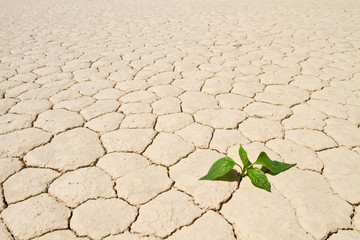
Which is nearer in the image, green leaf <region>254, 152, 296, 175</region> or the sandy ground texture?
the sandy ground texture

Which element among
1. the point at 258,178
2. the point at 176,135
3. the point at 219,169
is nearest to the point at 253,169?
the point at 258,178

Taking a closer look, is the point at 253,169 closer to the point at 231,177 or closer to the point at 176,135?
the point at 231,177

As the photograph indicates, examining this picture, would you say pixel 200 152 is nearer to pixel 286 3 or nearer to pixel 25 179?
pixel 25 179

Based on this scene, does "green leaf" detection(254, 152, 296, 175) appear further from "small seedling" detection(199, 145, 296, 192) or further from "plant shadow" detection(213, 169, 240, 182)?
"plant shadow" detection(213, 169, 240, 182)

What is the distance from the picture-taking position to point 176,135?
5.25ft

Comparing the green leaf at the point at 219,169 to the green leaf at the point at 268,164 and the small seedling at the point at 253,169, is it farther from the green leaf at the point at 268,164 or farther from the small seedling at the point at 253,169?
the green leaf at the point at 268,164

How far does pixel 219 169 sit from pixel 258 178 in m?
0.17

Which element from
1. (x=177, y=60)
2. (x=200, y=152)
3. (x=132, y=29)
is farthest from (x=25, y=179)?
(x=132, y=29)

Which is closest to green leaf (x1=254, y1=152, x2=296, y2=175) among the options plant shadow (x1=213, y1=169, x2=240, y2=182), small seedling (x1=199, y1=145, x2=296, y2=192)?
small seedling (x1=199, y1=145, x2=296, y2=192)

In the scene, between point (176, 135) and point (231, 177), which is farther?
point (176, 135)

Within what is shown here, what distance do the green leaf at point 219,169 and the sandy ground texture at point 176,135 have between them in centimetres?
5

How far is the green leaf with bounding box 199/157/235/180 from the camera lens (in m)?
1.21

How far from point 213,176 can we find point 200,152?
10.2 inches

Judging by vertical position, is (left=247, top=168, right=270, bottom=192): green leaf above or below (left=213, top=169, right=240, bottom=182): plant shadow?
above
